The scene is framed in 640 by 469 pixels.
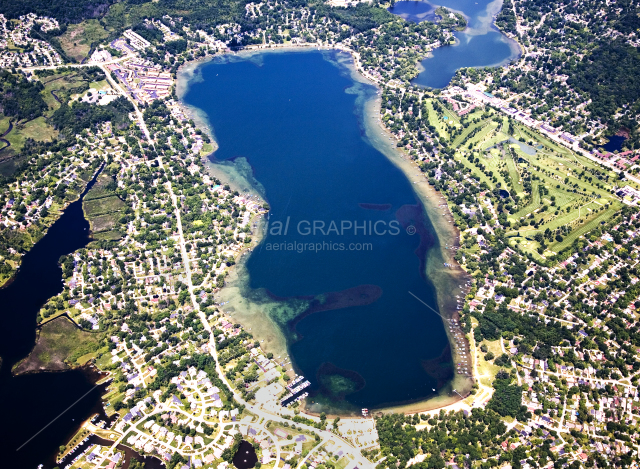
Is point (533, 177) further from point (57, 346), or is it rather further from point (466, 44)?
point (57, 346)

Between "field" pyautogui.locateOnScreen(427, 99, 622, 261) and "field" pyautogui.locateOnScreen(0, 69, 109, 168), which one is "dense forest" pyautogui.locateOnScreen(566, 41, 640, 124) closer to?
"field" pyautogui.locateOnScreen(427, 99, 622, 261)

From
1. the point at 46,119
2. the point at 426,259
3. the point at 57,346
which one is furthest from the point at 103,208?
the point at 426,259

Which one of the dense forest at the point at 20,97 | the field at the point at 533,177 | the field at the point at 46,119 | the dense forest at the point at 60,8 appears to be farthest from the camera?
the dense forest at the point at 60,8

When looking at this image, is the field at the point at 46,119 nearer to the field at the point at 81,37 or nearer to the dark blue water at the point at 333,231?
the field at the point at 81,37

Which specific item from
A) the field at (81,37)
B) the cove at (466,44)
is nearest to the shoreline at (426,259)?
the cove at (466,44)

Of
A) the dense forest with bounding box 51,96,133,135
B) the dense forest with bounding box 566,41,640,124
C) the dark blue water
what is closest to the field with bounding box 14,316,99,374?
the dark blue water

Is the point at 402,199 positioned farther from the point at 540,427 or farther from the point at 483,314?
the point at 540,427
